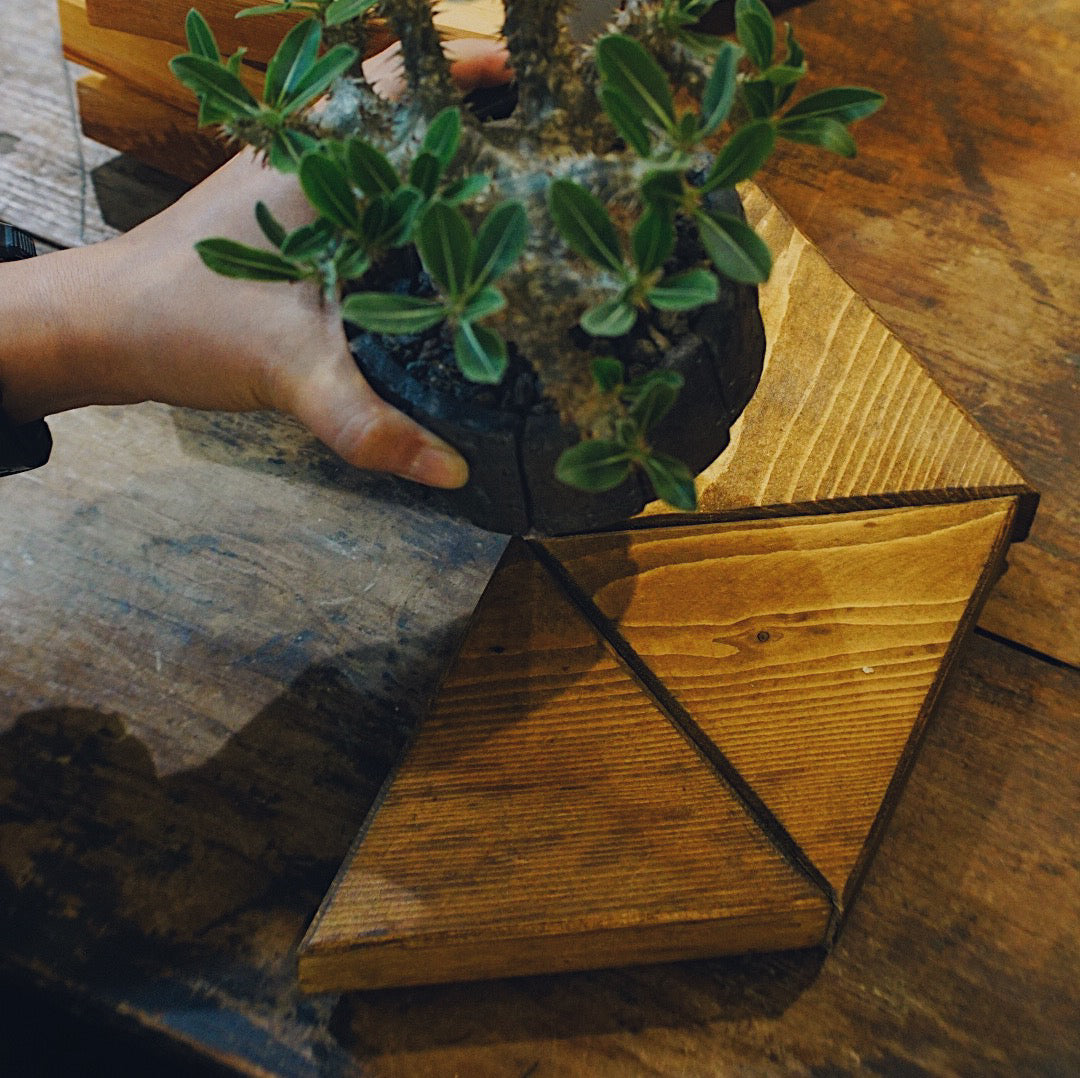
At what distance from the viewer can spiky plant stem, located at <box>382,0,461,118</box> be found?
54cm

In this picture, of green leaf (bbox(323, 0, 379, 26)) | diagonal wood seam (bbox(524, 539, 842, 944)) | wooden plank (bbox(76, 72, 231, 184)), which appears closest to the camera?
green leaf (bbox(323, 0, 379, 26))

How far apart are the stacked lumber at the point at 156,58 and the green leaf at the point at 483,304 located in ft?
1.74

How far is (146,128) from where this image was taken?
1.01 metres

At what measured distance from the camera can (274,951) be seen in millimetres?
Result: 661

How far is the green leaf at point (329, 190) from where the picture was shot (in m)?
0.43

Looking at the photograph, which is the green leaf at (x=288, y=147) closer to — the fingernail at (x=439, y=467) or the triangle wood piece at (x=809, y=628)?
the fingernail at (x=439, y=467)

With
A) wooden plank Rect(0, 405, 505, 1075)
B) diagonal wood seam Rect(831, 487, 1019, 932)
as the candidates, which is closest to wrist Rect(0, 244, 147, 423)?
wooden plank Rect(0, 405, 505, 1075)

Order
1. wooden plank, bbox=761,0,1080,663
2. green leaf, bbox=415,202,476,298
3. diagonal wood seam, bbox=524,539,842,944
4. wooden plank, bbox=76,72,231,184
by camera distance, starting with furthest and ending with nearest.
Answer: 1. wooden plank, bbox=76,72,231,184
2. wooden plank, bbox=761,0,1080,663
3. diagonal wood seam, bbox=524,539,842,944
4. green leaf, bbox=415,202,476,298

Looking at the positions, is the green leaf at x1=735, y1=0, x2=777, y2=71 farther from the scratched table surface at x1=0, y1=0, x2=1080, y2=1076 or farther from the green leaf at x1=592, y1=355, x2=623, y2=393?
the scratched table surface at x1=0, y1=0, x2=1080, y2=1076

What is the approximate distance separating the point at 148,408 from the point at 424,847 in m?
0.49

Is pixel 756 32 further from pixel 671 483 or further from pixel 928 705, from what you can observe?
pixel 928 705

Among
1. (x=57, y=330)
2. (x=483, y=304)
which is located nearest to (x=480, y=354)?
(x=483, y=304)

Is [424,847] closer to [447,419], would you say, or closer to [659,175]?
[447,419]

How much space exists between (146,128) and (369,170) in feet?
2.30
